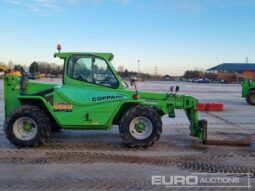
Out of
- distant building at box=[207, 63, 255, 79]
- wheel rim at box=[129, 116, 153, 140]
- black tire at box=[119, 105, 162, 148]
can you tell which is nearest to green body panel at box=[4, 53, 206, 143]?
black tire at box=[119, 105, 162, 148]

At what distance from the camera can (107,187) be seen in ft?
19.4

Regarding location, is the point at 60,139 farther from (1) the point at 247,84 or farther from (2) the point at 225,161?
(1) the point at 247,84

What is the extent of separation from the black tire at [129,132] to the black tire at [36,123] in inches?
70.4

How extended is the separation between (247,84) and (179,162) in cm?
1728

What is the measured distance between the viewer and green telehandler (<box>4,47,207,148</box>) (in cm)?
873

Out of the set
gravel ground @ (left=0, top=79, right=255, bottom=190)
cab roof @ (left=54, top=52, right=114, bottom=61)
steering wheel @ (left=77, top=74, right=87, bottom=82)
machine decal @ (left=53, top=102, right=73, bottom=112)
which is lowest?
gravel ground @ (left=0, top=79, right=255, bottom=190)

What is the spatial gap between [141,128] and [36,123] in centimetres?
245

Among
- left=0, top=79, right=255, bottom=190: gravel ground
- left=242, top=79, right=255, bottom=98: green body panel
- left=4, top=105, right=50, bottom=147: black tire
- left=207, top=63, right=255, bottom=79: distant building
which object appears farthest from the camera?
left=207, top=63, right=255, bottom=79: distant building

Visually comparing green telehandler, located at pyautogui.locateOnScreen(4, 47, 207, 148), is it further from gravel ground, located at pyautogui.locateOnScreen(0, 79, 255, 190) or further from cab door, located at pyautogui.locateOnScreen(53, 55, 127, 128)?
gravel ground, located at pyautogui.locateOnScreen(0, 79, 255, 190)

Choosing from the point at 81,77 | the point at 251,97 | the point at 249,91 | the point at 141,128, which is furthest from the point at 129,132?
the point at 249,91

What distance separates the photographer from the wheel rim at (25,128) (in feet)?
28.7

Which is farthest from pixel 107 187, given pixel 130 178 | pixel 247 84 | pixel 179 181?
pixel 247 84

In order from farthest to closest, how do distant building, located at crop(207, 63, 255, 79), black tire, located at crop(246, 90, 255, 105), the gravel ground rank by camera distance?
distant building, located at crop(207, 63, 255, 79) < black tire, located at crop(246, 90, 255, 105) < the gravel ground

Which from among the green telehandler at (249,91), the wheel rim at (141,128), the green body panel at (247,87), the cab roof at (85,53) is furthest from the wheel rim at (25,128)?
the green body panel at (247,87)
